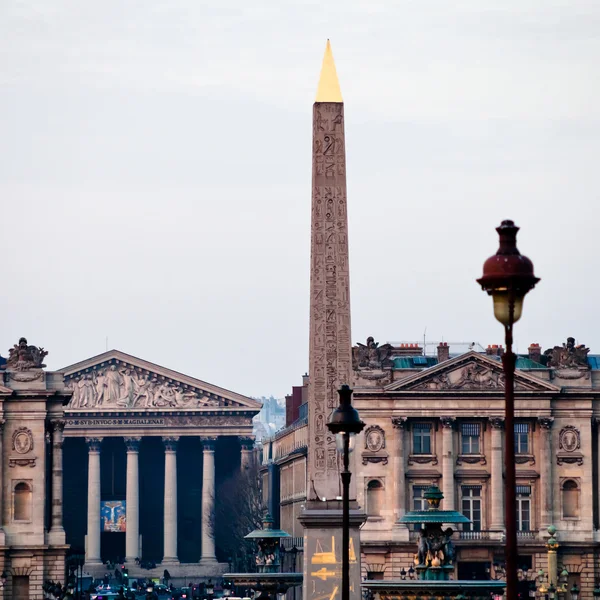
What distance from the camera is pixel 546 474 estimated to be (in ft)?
391

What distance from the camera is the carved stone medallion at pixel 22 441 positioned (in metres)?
121

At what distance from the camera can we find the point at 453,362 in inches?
4697

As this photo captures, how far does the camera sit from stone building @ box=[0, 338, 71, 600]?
120m

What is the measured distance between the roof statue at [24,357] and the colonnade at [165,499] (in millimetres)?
51010

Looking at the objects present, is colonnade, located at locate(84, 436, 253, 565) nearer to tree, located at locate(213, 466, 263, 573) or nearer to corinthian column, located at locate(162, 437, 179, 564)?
corinthian column, located at locate(162, 437, 179, 564)

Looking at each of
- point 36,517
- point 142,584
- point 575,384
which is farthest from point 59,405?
point 142,584

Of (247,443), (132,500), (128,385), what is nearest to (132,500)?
(132,500)

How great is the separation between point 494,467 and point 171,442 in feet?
197

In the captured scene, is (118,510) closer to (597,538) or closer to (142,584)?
(142,584)

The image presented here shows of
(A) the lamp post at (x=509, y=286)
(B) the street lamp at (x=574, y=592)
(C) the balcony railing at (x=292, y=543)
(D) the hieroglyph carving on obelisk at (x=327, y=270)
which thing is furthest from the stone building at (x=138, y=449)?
(A) the lamp post at (x=509, y=286)

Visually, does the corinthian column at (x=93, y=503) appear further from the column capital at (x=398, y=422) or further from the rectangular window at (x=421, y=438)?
the column capital at (x=398, y=422)

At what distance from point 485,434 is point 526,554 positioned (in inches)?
261

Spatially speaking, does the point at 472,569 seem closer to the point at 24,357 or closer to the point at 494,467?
the point at 494,467

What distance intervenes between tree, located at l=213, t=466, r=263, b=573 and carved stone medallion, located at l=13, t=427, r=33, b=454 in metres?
29.8
